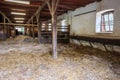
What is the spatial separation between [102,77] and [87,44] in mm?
3880

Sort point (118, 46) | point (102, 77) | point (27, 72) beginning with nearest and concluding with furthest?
point (102, 77)
point (27, 72)
point (118, 46)

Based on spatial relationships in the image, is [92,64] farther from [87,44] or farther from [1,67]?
[87,44]

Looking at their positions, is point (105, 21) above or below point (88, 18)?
below

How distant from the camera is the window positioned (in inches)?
199

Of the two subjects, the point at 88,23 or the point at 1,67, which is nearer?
the point at 1,67

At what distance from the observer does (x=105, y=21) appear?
5395mm

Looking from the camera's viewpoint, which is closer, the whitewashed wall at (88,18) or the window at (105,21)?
the whitewashed wall at (88,18)

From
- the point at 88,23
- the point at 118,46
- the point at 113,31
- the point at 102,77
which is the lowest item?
the point at 102,77

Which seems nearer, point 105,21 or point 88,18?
point 105,21

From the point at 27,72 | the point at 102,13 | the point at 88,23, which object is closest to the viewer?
the point at 27,72

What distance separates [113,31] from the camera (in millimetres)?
4727

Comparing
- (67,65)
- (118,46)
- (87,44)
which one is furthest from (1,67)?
(87,44)

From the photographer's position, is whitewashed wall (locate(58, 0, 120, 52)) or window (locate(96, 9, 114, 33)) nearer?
whitewashed wall (locate(58, 0, 120, 52))

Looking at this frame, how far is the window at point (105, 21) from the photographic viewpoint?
506 cm
